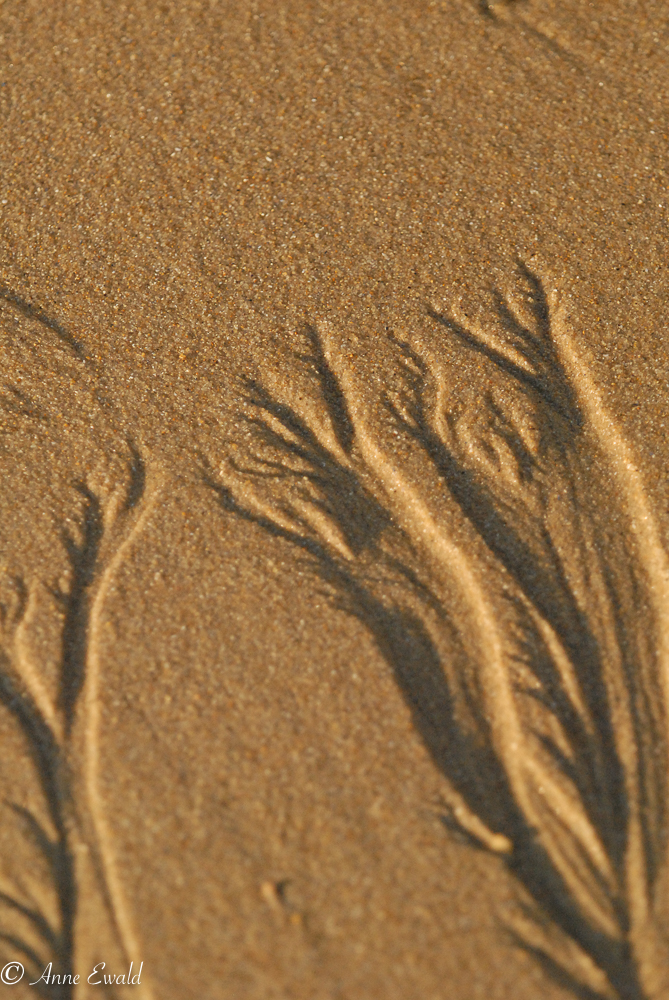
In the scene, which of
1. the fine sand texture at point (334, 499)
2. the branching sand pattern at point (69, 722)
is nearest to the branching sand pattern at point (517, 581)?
the fine sand texture at point (334, 499)

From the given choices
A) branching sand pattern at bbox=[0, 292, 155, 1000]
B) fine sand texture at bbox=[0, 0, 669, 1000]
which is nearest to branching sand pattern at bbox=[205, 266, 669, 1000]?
fine sand texture at bbox=[0, 0, 669, 1000]

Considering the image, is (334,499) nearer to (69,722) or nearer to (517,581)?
(517,581)

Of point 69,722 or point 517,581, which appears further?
point 517,581

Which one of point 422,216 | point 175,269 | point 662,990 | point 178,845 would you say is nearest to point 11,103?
point 175,269

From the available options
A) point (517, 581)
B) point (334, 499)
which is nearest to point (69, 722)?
point (334, 499)

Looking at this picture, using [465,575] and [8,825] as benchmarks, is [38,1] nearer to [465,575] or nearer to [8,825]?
[465,575]

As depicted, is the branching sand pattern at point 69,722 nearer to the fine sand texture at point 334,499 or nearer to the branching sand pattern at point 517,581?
the fine sand texture at point 334,499
